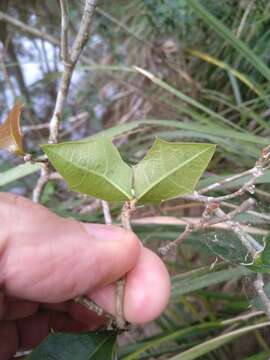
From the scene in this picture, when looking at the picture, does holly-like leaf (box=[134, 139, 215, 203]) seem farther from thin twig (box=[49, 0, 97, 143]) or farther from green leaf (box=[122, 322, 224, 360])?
green leaf (box=[122, 322, 224, 360])

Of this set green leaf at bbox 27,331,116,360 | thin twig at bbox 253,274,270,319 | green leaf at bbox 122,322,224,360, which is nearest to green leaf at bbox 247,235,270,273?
thin twig at bbox 253,274,270,319

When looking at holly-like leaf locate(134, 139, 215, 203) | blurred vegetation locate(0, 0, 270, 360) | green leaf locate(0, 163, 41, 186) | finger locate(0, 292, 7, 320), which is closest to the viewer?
holly-like leaf locate(134, 139, 215, 203)

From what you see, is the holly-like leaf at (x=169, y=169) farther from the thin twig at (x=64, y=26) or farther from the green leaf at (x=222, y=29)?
the green leaf at (x=222, y=29)

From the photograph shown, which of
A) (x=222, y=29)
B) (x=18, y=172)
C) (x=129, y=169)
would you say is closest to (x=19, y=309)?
(x=18, y=172)

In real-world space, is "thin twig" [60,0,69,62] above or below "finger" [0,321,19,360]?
above

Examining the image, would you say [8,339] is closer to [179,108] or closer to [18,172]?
[18,172]

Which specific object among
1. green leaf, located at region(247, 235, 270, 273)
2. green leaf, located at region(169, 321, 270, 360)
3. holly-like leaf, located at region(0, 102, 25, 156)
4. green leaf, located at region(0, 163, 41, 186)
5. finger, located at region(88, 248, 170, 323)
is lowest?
green leaf, located at region(169, 321, 270, 360)

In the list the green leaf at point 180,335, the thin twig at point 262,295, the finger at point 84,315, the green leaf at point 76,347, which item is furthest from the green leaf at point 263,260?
the green leaf at point 180,335
